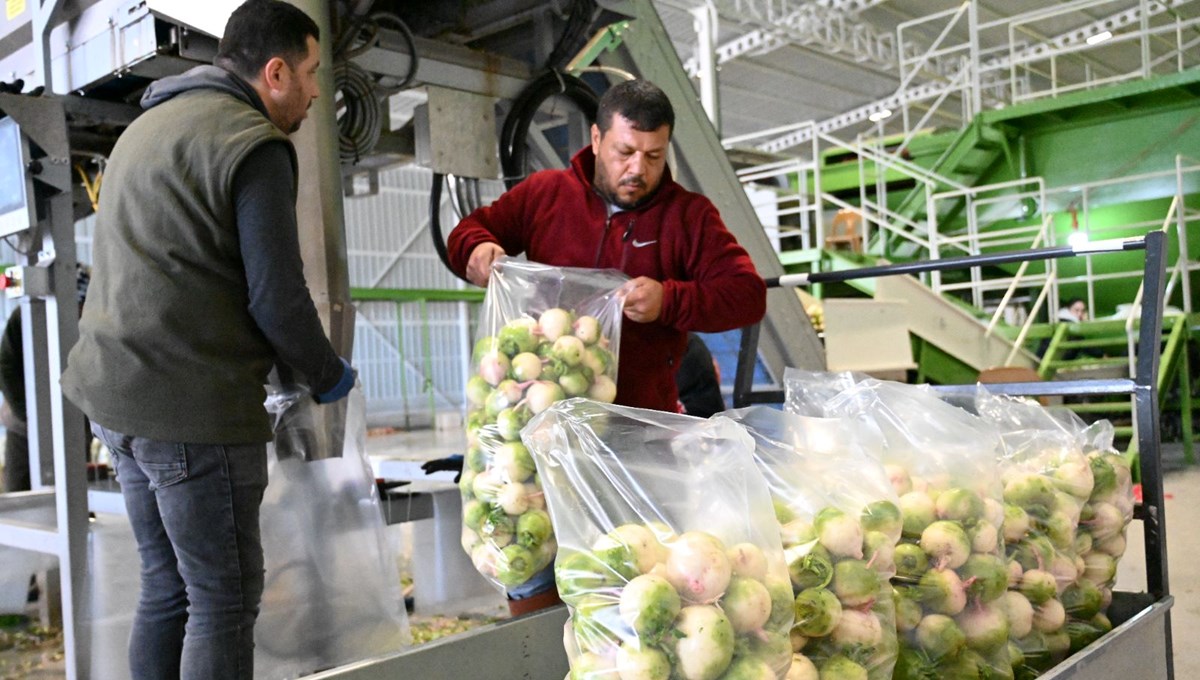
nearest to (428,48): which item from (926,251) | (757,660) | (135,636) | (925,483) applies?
(135,636)

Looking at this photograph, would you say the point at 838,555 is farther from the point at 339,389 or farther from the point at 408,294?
the point at 408,294

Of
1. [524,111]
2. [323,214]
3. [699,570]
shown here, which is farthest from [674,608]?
[524,111]

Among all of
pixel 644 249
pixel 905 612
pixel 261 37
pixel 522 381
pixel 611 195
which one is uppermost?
pixel 261 37

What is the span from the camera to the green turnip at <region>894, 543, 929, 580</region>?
1307 millimetres

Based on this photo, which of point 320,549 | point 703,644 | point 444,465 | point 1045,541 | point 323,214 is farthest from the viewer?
point 444,465

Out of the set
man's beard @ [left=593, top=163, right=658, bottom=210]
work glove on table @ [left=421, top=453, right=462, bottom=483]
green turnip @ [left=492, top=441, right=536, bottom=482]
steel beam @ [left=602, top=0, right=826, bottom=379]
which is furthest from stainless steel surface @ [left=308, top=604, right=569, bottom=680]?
steel beam @ [left=602, top=0, right=826, bottom=379]

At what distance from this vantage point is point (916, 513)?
135cm

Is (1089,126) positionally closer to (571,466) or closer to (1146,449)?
(1146,449)

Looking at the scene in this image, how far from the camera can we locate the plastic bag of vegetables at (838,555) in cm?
114

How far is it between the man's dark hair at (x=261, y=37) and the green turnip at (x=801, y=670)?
53.6 inches

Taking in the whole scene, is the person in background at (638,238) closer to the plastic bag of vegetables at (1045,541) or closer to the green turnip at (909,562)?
the plastic bag of vegetables at (1045,541)

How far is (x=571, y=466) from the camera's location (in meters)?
1.16

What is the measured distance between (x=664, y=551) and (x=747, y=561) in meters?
0.09

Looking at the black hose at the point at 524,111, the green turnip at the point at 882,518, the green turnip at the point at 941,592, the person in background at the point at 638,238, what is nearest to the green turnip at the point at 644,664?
the green turnip at the point at 882,518
